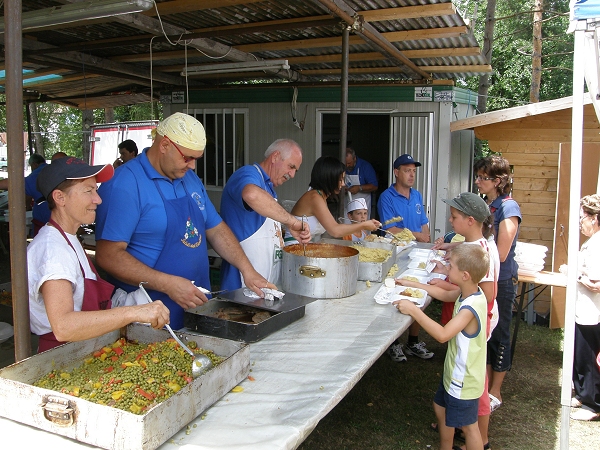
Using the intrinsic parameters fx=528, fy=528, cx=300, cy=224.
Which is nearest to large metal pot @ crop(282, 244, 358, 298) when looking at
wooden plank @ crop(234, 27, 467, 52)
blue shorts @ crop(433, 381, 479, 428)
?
blue shorts @ crop(433, 381, 479, 428)

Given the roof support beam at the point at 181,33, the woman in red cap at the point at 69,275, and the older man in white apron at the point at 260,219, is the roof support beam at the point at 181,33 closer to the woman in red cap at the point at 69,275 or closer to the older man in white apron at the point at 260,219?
the older man in white apron at the point at 260,219

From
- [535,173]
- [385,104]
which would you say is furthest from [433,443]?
[385,104]

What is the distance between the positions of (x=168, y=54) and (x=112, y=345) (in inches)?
205

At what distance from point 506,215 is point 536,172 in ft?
10.6

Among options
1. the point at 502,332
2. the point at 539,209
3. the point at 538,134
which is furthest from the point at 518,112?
the point at 502,332

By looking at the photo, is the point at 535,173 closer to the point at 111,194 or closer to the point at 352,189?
the point at 352,189

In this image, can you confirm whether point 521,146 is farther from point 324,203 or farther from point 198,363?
point 198,363

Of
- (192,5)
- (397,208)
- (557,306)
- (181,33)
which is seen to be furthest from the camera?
(557,306)

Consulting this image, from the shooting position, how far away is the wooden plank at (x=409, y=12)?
449 centimetres

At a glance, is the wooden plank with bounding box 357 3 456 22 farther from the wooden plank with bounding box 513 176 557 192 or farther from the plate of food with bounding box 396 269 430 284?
the wooden plank with bounding box 513 176 557 192

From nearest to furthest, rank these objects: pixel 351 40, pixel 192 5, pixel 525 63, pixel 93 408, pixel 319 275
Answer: pixel 93 408 → pixel 319 275 → pixel 192 5 → pixel 351 40 → pixel 525 63

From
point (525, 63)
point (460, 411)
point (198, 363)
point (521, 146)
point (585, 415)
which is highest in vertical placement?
point (525, 63)

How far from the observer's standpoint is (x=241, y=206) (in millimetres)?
3326

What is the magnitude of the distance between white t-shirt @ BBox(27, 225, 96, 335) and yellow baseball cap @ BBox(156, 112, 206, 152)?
2.23ft
